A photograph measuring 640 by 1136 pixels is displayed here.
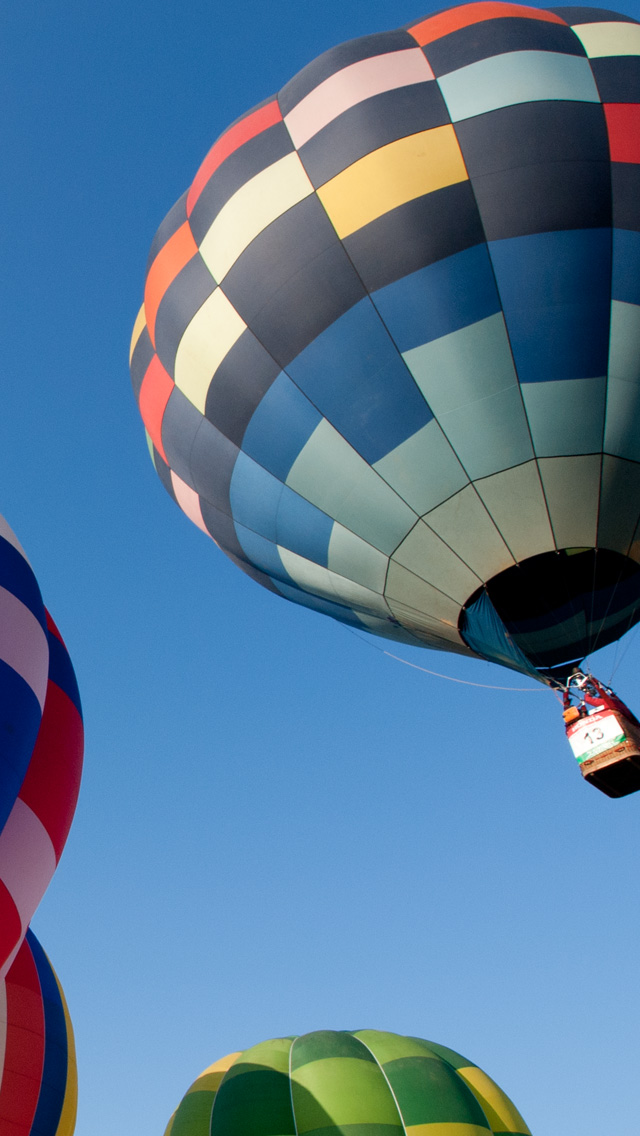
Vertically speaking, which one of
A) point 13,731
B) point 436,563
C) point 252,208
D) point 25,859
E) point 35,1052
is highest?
point 252,208

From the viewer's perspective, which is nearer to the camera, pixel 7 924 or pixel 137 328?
pixel 7 924

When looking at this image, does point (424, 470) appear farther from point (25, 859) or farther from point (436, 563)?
point (25, 859)

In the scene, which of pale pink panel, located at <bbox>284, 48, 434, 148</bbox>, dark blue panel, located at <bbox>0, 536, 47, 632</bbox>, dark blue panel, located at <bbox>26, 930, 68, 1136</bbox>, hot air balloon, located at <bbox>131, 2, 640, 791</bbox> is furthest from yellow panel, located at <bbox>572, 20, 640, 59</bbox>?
dark blue panel, located at <bbox>26, 930, 68, 1136</bbox>

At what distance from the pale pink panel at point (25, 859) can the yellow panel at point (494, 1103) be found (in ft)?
20.0

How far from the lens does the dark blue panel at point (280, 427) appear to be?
794 centimetres

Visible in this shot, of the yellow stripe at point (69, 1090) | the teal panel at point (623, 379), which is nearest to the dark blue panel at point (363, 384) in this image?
the teal panel at point (623, 379)

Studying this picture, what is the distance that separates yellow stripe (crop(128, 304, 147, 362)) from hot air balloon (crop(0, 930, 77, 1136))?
4823 mm

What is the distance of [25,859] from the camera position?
5.63 metres

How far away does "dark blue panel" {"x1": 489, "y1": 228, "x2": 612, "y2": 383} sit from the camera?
290 inches

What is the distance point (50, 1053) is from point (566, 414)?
568 centimetres

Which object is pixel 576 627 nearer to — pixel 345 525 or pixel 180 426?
pixel 345 525

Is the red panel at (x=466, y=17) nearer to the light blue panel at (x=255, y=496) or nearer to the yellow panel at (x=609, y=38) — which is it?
the yellow panel at (x=609, y=38)

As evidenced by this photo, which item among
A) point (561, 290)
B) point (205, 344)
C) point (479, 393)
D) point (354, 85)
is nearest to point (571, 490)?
point (479, 393)

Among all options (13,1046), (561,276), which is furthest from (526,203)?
(13,1046)
